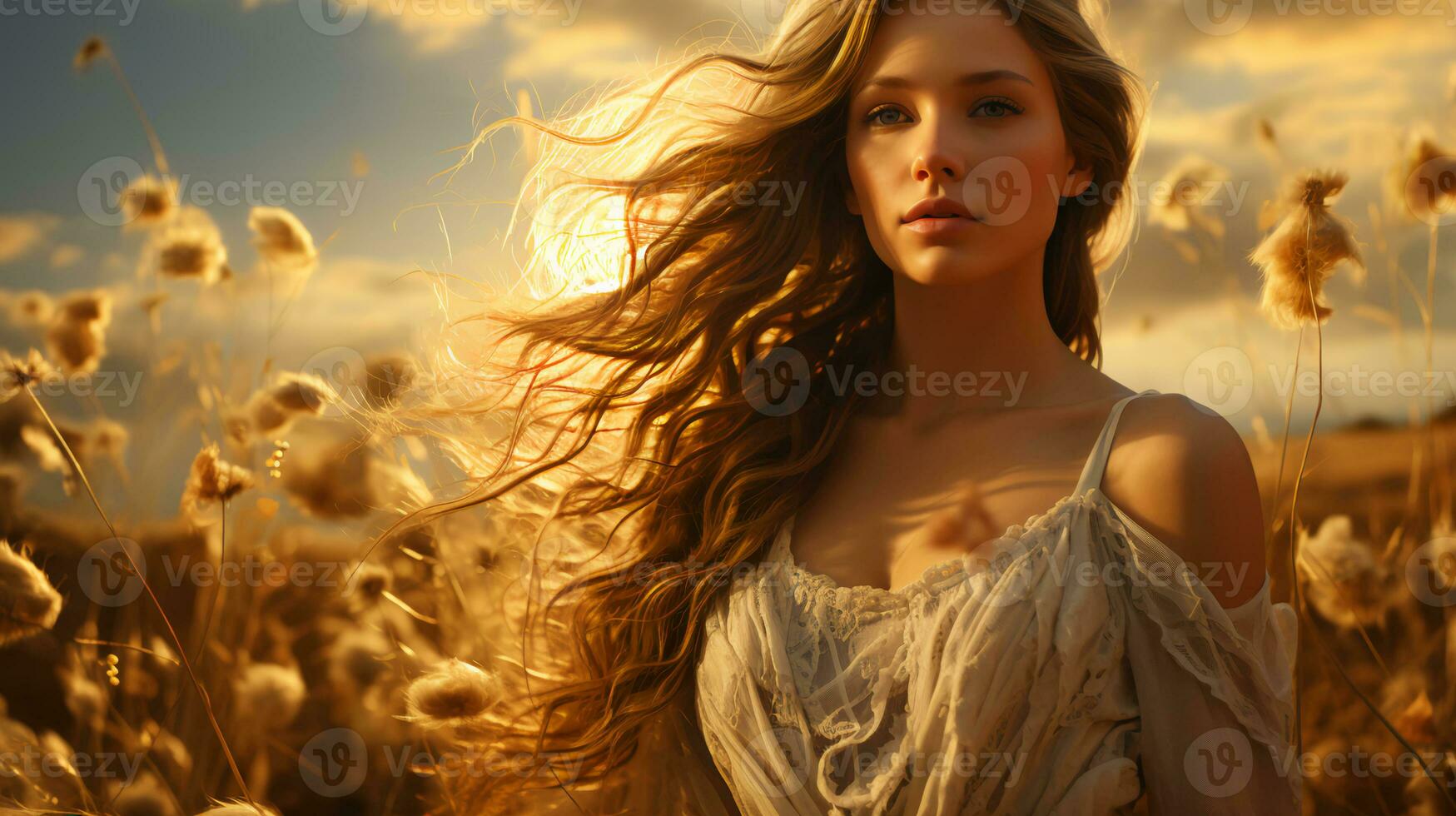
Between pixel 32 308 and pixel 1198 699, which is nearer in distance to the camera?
pixel 1198 699

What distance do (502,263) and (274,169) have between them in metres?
0.50

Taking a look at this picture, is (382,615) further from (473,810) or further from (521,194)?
(521,194)

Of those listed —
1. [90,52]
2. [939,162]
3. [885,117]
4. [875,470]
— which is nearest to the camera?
[939,162]

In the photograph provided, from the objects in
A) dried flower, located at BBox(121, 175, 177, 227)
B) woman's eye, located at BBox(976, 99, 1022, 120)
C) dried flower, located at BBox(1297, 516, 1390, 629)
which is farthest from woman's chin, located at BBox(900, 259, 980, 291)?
dried flower, located at BBox(121, 175, 177, 227)

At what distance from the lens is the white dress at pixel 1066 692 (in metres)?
1.24

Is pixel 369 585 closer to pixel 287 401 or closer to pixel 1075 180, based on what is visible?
pixel 287 401

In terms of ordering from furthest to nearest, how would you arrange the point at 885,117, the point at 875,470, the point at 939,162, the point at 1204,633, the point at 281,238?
the point at 281,238
the point at 875,470
the point at 885,117
the point at 939,162
the point at 1204,633

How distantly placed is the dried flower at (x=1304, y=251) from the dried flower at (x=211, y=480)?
1591 mm

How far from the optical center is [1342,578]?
5.42 feet

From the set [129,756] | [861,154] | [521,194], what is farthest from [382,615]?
[861,154]

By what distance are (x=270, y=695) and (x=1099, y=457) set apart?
4.30ft

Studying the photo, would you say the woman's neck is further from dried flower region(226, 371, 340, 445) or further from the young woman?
dried flower region(226, 371, 340, 445)

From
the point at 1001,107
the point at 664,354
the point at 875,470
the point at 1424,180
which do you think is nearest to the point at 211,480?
the point at 664,354

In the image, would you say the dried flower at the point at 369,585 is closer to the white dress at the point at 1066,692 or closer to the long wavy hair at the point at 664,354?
the long wavy hair at the point at 664,354
